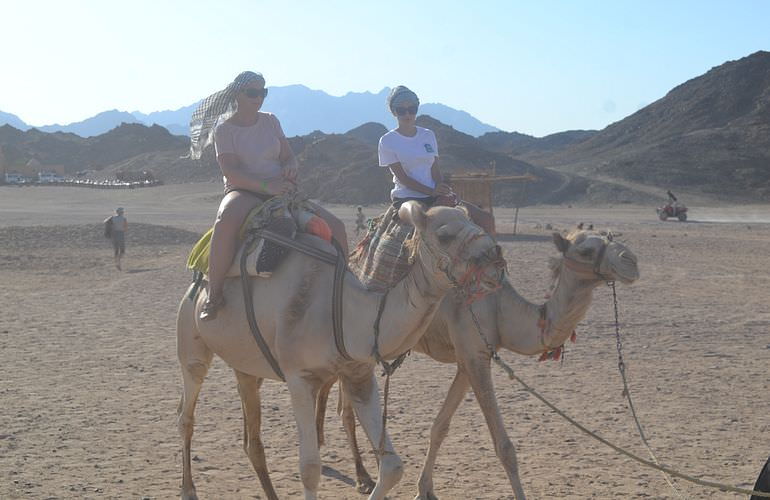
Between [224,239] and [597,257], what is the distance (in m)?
2.57

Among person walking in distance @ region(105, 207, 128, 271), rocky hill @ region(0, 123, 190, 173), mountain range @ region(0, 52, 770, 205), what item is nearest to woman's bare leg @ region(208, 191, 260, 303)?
person walking in distance @ region(105, 207, 128, 271)

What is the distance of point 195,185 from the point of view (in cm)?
8375

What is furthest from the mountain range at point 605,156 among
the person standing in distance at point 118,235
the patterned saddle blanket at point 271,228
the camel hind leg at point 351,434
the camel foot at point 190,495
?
the patterned saddle blanket at point 271,228

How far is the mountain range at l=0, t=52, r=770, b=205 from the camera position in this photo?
6869cm

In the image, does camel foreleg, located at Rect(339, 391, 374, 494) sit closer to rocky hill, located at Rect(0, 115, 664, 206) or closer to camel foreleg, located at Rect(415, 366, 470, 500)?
camel foreleg, located at Rect(415, 366, 470, 500)

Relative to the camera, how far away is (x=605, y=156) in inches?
4072

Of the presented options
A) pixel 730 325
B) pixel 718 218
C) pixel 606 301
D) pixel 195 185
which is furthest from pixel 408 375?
pixel 195 185

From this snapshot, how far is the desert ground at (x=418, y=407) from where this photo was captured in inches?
302

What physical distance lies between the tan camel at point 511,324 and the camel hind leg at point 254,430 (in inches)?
35.9

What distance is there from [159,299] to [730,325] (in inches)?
413

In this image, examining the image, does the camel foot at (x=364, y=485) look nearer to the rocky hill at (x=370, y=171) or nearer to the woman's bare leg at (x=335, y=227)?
the woman's bare leg at (x=335, y=227)

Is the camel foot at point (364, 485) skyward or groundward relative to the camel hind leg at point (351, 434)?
groundward

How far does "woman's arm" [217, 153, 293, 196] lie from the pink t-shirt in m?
0.04

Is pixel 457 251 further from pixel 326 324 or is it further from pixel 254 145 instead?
pixel 254 145
